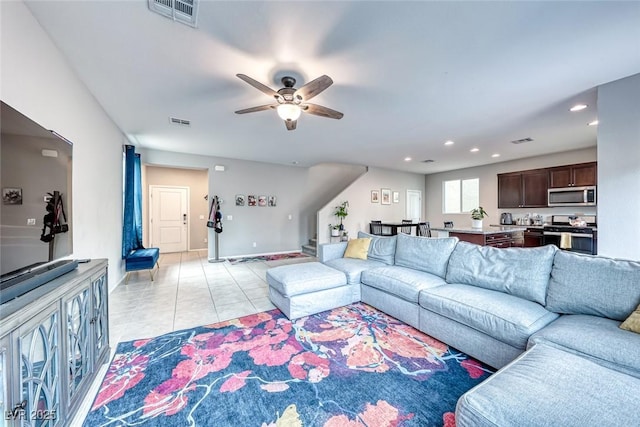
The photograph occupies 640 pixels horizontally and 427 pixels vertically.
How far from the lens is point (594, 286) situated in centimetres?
187

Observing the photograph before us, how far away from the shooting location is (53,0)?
1666mm

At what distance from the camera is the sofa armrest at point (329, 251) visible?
3.96 m

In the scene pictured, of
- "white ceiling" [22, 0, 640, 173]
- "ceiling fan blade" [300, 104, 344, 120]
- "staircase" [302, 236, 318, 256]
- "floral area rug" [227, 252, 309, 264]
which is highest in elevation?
"white ceiling" [22, 0, 640, 173]

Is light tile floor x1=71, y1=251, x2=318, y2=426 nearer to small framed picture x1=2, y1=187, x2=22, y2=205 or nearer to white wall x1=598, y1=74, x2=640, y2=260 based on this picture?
small framed picture x1=2, y1=187, x2=22, y2=205

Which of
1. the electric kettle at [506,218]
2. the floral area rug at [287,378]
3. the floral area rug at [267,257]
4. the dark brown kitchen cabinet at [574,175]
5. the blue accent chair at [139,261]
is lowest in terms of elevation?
the floral area rug at [287,378]

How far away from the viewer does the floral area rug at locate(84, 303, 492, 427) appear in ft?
Result: 5.05

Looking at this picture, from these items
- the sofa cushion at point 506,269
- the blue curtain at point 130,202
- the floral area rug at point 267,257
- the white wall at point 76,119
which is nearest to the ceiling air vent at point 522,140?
the sofa cushion at point 506,269

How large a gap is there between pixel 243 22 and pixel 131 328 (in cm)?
320

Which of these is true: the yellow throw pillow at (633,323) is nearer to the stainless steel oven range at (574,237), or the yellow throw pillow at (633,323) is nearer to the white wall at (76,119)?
the stainless steel oven range at (574,237)

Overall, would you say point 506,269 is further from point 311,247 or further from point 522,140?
point 311,247

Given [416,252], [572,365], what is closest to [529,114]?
[416,252]

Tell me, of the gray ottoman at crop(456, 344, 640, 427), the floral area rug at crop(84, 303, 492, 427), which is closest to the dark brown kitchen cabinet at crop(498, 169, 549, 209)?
the floral area rug at crop(84, 303, 492, 427)

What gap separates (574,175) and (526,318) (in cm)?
619

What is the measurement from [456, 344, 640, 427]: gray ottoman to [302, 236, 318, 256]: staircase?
5918 mm
